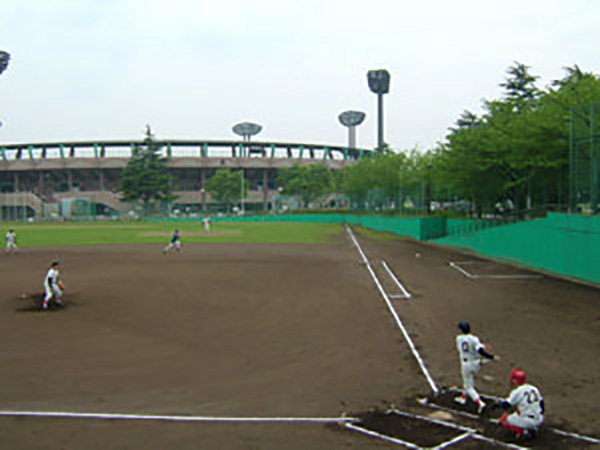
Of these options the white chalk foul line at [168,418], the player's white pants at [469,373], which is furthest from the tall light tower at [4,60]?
the player's white pants at [469,373]

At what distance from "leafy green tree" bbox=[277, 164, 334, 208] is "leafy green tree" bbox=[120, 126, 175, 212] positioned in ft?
73.8

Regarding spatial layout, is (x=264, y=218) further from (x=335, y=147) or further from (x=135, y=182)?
(x=335, y=147)

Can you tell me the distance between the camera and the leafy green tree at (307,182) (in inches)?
4141

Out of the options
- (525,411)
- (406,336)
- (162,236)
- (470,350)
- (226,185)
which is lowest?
(406,336)

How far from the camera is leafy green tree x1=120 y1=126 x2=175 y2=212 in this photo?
103000 mm

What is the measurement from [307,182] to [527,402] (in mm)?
98756

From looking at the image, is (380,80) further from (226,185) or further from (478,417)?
(478,417)

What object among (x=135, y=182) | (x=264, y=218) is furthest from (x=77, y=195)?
(x=264, y=218)

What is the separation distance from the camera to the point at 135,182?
103125 mm

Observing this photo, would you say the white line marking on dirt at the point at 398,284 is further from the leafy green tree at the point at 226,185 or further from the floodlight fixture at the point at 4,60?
the leafy green tree at the point at 226,185

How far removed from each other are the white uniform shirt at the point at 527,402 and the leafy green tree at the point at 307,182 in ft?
320

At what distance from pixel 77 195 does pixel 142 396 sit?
4467 inches

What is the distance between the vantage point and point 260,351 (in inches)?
471

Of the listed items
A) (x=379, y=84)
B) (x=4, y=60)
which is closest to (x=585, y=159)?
(x=4, y=60)
